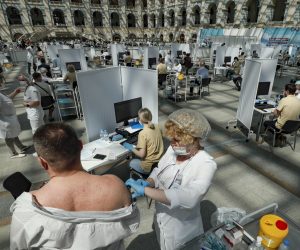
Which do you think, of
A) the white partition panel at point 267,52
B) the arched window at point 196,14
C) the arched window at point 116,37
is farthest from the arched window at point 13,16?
the white partition panel at point 267,52

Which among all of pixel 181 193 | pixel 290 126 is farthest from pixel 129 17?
pixel 181 193

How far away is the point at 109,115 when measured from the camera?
4574 mm

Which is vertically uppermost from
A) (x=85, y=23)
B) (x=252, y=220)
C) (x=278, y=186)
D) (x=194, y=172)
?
(x=85, y=23)

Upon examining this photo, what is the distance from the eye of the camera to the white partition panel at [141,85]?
467 cm

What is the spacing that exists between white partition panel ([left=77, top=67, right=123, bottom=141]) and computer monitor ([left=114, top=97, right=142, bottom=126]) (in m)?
0.25

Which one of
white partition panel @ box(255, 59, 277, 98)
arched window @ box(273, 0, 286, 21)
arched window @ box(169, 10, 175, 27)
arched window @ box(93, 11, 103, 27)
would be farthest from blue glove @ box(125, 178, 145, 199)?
arched window @ box(93, 11, 103, 27)

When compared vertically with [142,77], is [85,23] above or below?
above

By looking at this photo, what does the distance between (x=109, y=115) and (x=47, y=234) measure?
11.7ft

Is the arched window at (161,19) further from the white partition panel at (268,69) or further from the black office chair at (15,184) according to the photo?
the black office chair at (15,184)

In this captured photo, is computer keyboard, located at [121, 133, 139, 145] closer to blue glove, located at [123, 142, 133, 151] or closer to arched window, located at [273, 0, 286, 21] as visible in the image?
blue glove, located at [123, 142, 133, 151]

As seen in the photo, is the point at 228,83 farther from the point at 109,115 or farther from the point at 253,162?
the point at 109,115

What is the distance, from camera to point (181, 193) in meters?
1.59

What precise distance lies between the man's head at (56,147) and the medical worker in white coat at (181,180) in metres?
0.73

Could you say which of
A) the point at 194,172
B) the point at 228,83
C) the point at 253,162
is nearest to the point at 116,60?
the point at 228,83
